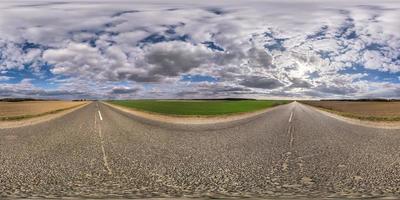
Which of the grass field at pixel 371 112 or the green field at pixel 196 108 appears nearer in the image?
the grass field at pixel 371 112

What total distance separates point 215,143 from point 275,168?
7363 millimetres

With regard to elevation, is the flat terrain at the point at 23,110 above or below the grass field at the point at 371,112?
below

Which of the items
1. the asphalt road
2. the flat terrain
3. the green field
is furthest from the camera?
the green field

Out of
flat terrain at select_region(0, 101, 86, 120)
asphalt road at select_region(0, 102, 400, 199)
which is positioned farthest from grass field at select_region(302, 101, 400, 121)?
flat terrain at select_region(0, 101, 86, 120)

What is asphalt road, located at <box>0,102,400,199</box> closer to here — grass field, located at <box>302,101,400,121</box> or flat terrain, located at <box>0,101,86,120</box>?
grass field, located at <box>302,101,400,121</box>

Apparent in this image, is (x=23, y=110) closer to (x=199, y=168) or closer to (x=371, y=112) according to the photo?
(x=371, y=112)

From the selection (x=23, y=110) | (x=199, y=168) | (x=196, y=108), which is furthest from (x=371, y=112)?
(x=199, y=168)

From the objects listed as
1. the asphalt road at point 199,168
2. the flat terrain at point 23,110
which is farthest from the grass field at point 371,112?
the flat terrain at point 23,110

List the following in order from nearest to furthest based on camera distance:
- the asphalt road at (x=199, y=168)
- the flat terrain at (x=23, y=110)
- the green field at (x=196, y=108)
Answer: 1. the asphalt road at (x=199, y=168)
2. the flat terrain at (x=23, y=110)
3. the green field at (x=196, y=108)

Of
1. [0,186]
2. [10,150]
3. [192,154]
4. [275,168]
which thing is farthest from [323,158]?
[10,150]

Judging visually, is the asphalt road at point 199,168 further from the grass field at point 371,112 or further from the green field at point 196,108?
the green field at point 196,108

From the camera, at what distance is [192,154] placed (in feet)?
51.0

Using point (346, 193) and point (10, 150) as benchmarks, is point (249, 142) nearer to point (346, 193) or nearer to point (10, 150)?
point (10, 150)

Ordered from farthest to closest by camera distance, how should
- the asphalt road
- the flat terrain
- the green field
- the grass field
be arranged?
the green field
the flat terrain
the grass field
the asphalt road
